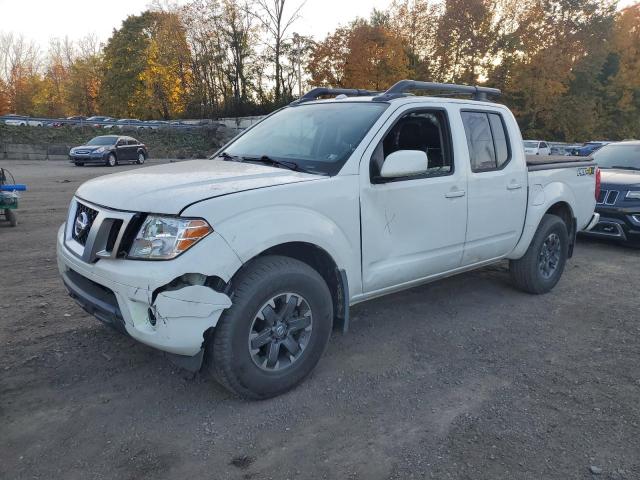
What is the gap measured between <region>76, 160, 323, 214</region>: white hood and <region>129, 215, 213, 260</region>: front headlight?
67mm

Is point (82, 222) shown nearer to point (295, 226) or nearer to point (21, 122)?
point (295, 226)

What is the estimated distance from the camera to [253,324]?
9.64ft

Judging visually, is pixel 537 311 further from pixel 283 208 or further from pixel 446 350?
pixel 283 208

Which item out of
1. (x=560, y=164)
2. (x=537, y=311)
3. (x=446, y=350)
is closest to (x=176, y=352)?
(x=446, y=350)

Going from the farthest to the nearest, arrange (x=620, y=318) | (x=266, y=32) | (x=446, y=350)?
(x=266, y=32), (x=620, y=318), (x=446, y=350)

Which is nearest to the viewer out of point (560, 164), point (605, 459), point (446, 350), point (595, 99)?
point (605, 459)

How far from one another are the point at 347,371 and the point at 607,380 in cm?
184

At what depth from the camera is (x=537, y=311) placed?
4.85m

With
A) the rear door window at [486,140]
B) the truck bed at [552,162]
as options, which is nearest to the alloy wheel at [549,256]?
the truck bed at [552,162]

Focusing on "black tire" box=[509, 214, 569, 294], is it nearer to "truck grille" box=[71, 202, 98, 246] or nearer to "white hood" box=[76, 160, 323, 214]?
"white hood" box=[76, 160, 323, 214]

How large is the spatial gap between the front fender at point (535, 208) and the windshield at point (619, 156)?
14.9ft

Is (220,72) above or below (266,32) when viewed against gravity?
below

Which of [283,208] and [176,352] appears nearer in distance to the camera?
[176,352]

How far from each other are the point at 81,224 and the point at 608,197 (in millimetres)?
7553
